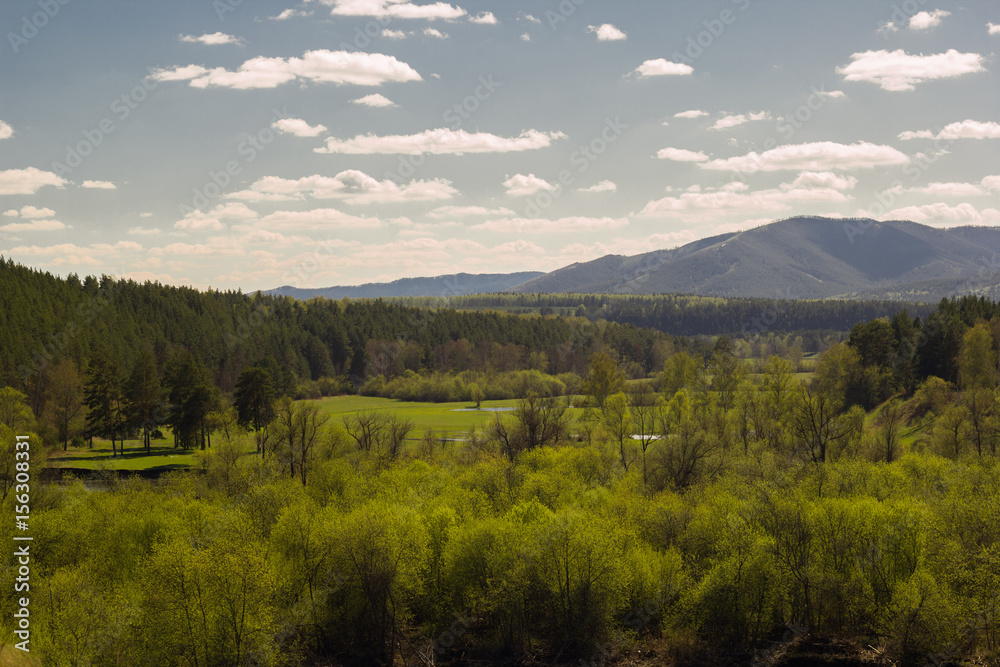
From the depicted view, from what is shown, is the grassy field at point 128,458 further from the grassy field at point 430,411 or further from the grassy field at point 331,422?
the grassy field at point 430,411

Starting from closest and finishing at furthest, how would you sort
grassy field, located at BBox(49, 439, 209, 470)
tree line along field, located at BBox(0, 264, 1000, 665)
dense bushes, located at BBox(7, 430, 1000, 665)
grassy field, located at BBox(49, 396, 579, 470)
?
dense bushes, located at BBox(7, 430, 1000, 665) < tree line along field, located at BBox(0, 264, 1000, 665) < grassy field, located at BBox(49, 439, 209, 470) < grassy field, located at BBox(49, 396, 579, 470)

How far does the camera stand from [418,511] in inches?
2176

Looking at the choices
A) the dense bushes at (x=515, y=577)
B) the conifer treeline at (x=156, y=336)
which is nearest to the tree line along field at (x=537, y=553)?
the dense bushes at (x=515, y=577)

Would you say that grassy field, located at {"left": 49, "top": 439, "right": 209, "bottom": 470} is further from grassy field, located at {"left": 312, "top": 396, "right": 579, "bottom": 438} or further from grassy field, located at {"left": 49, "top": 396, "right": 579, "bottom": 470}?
grassy field, located at {"left": 312, "top": 396, "right": 579, "bottom": 438}

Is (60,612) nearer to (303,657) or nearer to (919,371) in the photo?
(303,657)

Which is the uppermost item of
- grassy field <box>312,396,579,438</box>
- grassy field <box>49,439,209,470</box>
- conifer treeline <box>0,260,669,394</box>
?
conifer treeline <box>0,260,669,394</box>

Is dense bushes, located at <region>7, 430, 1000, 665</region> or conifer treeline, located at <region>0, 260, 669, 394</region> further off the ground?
conifer treeline, located at <region>0, 260, 669, 394</region>

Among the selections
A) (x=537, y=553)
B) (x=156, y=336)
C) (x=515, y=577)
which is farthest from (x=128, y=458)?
(x=537, y=553)

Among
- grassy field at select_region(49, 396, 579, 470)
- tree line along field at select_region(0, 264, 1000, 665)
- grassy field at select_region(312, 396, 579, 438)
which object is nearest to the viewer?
tree line along field at select_region(0, 264, 1000, 665)

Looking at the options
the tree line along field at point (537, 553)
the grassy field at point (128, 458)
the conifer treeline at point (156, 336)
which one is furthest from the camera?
the conifer treeline at point (156, 336)

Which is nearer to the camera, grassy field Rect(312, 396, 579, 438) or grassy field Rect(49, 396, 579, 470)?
grassy field Rect(49, 396, 579, 470)

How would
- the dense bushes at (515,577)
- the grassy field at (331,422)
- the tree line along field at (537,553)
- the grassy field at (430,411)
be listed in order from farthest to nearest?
the grassy field at (430,411)
the grassy field at (331,422)
the tree line along field at (537,553)
the dense bushes at (515,577)

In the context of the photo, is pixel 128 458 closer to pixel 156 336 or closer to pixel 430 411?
pixel 430 411

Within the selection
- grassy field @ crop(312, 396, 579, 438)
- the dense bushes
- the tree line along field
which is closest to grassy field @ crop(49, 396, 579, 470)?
grassy field @ crop(312, 396, 579, 438)
